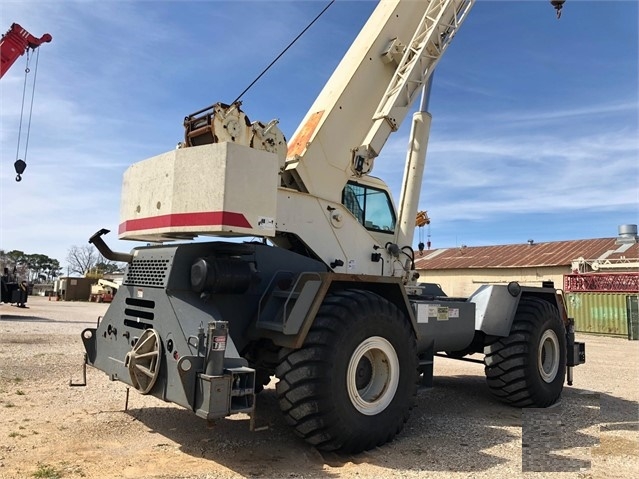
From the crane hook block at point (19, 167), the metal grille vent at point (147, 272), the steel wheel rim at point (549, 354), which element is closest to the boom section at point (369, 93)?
the metal grille vent at point (147, 272)

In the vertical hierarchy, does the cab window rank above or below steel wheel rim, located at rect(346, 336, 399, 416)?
above

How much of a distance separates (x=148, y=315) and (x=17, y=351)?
793 centimetres

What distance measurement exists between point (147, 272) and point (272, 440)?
2.30m

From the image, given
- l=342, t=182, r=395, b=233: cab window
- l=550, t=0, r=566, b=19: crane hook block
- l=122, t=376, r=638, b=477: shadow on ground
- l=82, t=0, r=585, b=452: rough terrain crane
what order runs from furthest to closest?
l=550, t=0, r=566, b=19: crane hook block → l=342, t=182, r=395, b=233: cab window → l=122, t=376, r=638, b=477: shadow on ground → l=82, t=0, r=585, b=452: rough terrain crane

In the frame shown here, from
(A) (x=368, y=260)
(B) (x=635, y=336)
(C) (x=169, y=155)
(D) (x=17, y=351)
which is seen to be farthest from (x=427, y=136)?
(B) (x=635, y=336)

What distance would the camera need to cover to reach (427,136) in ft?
29.1

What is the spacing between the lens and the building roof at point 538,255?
3269 cm

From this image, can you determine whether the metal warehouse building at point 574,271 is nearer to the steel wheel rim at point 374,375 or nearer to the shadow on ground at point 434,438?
the shadow on ground at point 434,438

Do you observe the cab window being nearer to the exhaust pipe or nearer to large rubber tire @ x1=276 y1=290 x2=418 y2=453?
large rubber tire @ x1=276 y1=290 x2=418 y2=453

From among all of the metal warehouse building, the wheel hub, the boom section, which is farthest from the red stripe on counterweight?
the metal warehouse building

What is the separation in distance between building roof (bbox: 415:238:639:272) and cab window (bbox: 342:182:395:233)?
23373 mm

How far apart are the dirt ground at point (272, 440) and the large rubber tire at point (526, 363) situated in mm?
258

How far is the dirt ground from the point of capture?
4805 millimetres

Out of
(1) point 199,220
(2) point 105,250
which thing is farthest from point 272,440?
(2) point 105,250
